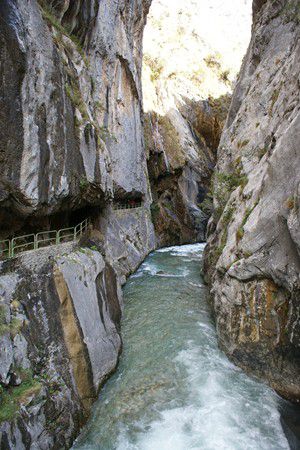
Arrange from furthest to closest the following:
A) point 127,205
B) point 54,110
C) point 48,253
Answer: point 127,205, point 54,110, point 48,253

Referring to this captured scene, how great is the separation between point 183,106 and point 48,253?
41.8 m

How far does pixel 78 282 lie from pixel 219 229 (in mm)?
10361

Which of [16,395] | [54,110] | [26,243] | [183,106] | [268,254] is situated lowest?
[16,395]

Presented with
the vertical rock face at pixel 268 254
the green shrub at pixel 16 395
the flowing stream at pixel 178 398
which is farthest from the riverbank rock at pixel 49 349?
the vertical rock face at pixel 268 254

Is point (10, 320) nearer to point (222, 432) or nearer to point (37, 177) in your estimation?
point (37, 177)

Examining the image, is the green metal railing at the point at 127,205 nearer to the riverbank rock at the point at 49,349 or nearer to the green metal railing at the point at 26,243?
the green metal railing at the point at 26,243

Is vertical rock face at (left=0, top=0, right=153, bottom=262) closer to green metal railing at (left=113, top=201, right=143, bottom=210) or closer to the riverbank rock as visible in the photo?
the riverbank rock

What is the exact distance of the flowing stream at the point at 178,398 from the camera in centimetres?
913

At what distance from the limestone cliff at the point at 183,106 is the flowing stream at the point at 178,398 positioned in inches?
876

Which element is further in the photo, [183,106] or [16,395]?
[183,106]

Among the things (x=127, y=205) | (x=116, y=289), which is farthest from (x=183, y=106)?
(x=116, y=289)

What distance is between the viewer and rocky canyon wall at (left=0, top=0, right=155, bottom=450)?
8.61m

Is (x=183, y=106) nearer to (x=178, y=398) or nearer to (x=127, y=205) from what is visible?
(x=127, y=205)

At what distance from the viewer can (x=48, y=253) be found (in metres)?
11.6
